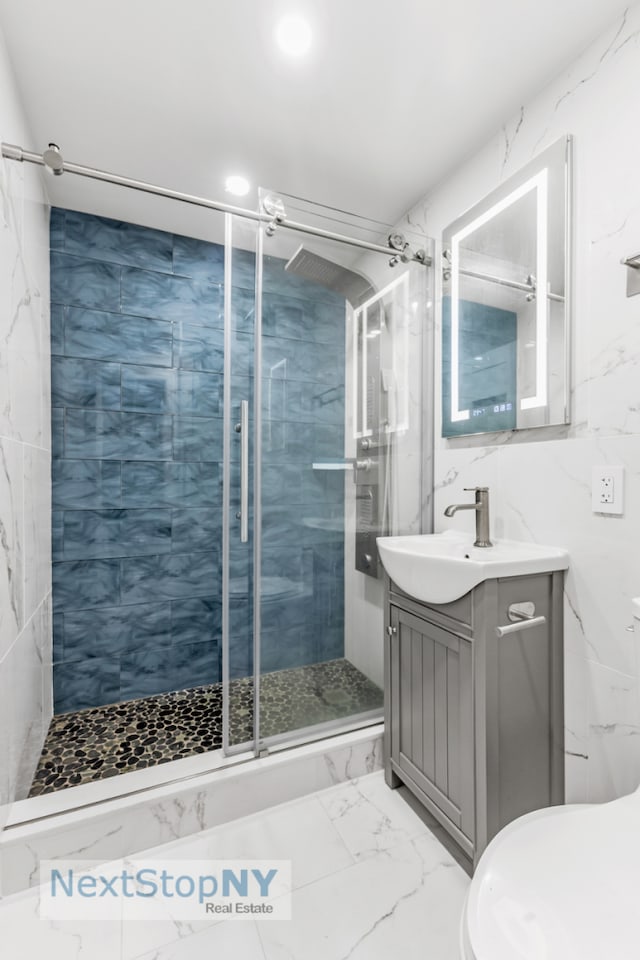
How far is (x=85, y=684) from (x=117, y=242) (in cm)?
217

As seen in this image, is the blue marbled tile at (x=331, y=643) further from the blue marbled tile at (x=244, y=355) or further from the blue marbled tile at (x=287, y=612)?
the blue marbled tile at (x=244, y=355)

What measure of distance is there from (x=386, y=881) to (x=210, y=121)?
2.54 meters

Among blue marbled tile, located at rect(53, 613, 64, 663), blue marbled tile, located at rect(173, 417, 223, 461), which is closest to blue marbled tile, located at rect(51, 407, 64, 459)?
blue marbled tile, located at rect(173, 417, 223, 461)

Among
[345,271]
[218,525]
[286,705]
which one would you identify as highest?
[345,271]

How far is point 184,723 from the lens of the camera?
196 centimetres

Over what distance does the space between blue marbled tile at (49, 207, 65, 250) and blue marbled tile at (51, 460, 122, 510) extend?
3.35 feet

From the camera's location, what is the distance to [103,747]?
5.83ft

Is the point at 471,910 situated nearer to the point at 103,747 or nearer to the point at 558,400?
the point at 558,400

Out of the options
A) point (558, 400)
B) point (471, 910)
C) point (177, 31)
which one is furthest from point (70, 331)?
point (471, 910)

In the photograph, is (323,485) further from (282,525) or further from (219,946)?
(219,946)

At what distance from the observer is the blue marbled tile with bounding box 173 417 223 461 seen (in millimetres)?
2328

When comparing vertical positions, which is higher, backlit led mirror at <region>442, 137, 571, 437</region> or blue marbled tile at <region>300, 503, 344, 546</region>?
backlit led mirror at <region>442, 137, 571, 437</region>

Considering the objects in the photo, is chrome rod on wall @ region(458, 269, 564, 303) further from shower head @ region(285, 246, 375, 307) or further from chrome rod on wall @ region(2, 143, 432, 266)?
shower head @ region(285, 246, 375, 307)

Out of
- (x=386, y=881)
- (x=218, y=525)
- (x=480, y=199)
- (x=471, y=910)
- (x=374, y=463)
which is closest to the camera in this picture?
(x=471, y=910)
